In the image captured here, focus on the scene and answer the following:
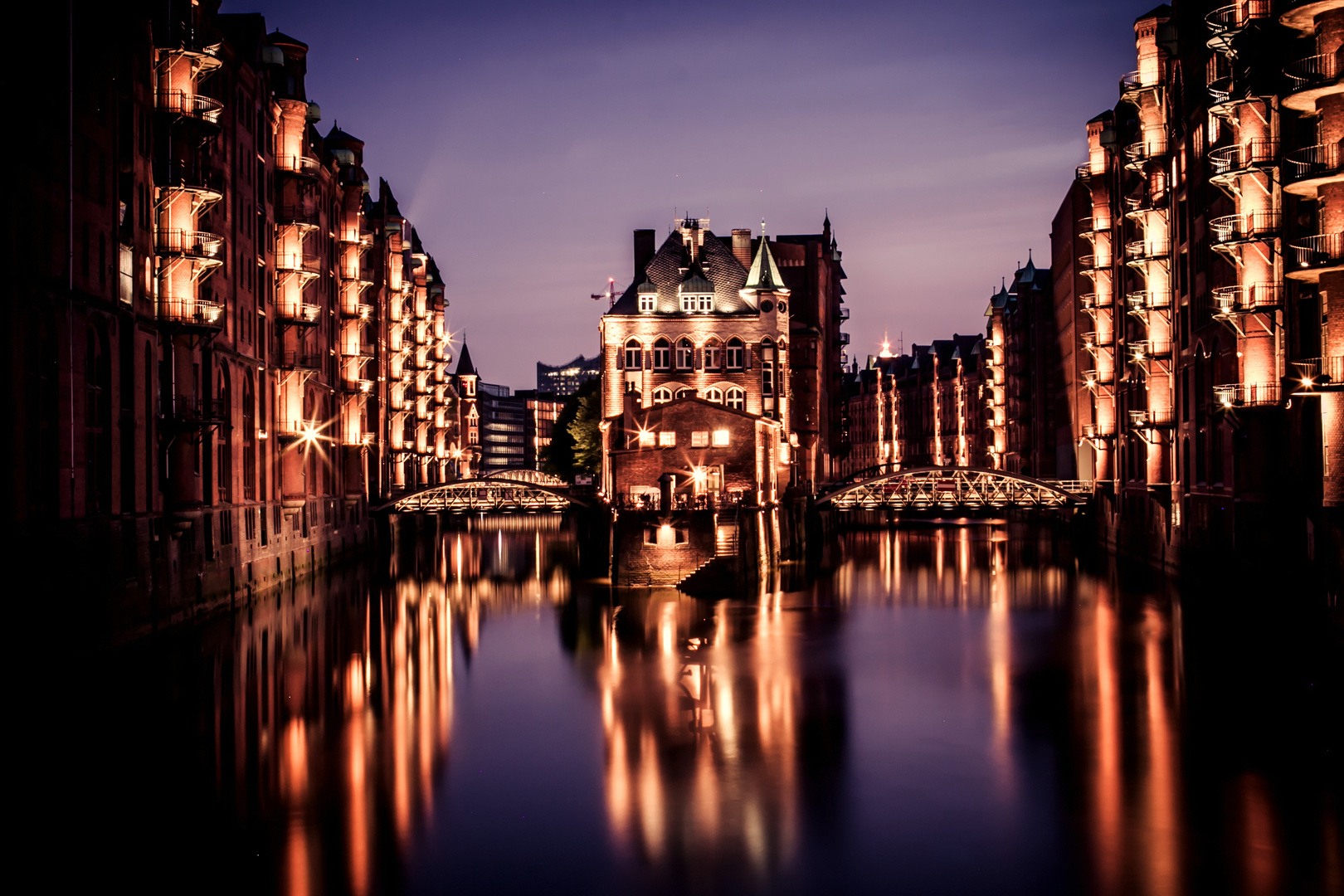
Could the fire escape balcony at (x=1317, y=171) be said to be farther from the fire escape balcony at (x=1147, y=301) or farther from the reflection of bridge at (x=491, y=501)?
the reflection of bridge at (x=491, y=501)

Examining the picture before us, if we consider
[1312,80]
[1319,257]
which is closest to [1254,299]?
[1319,257]

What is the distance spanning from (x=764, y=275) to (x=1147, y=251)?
2720 cm

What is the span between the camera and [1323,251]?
1282 inches

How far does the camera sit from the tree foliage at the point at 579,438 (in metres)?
95.9

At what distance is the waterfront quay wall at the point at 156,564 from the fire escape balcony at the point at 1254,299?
34.5m

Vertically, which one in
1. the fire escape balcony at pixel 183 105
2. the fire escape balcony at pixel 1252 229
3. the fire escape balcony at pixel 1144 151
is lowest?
the fire escape balcony at pixel 1252 229

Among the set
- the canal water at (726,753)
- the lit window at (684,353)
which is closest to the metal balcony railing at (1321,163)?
the canal water at (726,753)

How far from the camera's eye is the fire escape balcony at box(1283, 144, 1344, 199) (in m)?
32.2

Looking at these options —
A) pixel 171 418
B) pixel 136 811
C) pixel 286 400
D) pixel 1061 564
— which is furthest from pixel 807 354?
pixel 136 811

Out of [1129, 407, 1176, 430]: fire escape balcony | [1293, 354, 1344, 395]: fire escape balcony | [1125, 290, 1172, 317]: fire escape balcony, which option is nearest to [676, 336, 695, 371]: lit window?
[1125, 290, 1172, 317]: fire escape balcony

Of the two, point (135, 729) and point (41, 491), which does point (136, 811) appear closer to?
point (135, 729)

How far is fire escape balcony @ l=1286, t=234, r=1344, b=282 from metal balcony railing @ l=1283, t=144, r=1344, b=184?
1.56 m

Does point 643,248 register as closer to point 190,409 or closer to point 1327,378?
point 190,409

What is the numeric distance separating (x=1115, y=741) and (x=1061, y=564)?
136 feet
